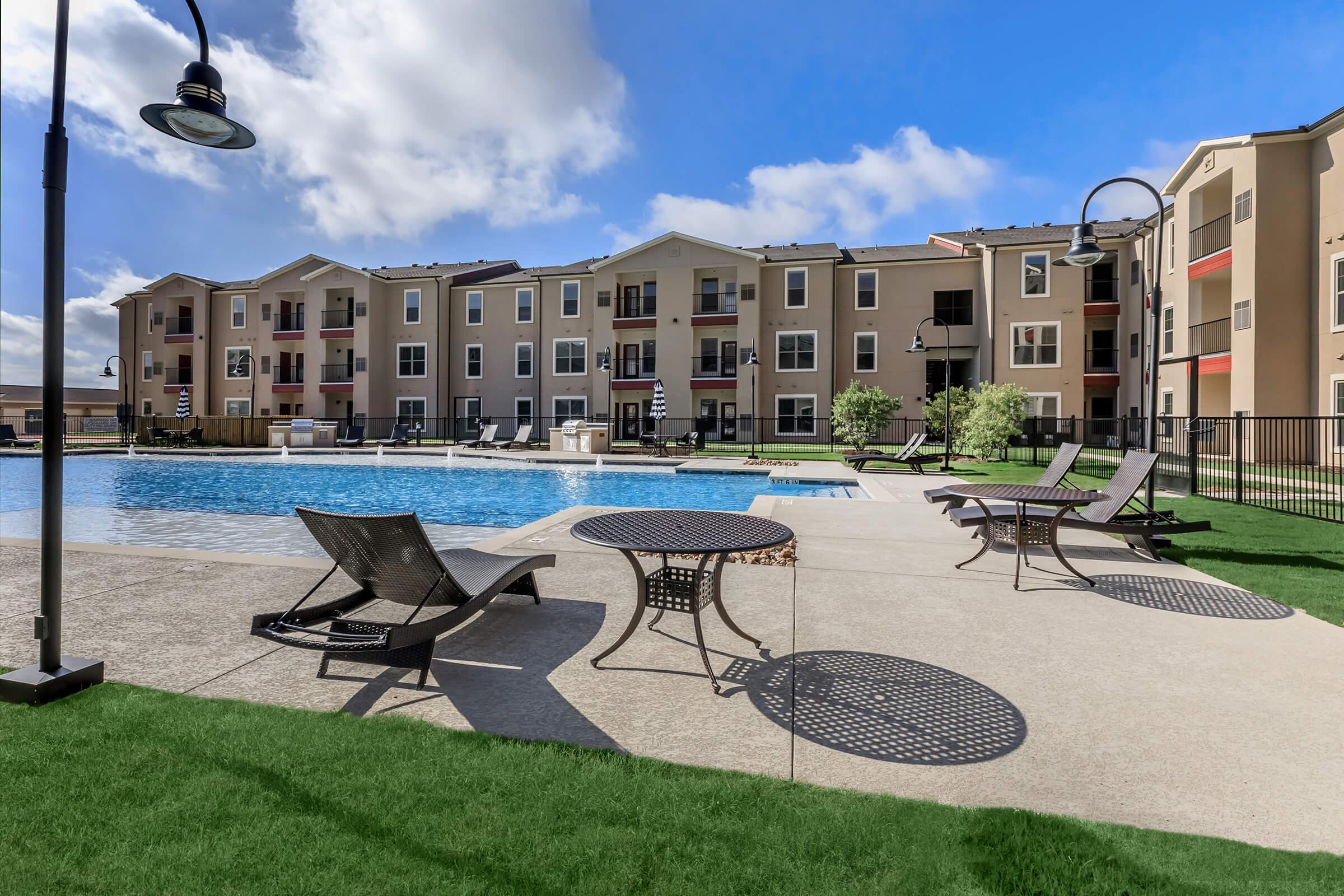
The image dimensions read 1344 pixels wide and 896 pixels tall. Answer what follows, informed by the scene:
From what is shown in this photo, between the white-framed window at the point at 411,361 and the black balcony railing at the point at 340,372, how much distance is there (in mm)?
2832

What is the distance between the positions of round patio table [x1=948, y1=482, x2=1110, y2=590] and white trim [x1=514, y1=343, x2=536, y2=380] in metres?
30.9

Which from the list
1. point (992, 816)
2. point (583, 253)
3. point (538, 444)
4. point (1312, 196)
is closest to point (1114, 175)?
point (992, 816)

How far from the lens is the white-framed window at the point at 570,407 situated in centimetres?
3438

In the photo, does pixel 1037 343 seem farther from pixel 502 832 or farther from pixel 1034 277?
pixel 502 832

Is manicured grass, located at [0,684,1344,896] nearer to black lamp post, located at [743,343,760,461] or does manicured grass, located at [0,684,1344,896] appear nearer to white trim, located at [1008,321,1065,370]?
black lamp post, located at [743,343,760,461]

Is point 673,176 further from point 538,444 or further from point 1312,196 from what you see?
point 1312,196

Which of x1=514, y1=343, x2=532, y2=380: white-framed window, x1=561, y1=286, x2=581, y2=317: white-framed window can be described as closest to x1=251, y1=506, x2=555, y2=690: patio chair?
x1=561, y1=286, x2=581, y2=317: white-framed window

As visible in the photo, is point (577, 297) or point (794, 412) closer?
point (794, 412)

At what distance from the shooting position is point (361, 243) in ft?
→ 124

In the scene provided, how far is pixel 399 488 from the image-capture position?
1522 cm

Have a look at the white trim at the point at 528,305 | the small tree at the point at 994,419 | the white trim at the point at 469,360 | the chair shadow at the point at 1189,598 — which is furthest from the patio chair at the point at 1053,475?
the white trim at the point at 469,360

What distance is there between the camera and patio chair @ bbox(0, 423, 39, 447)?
27953 mm

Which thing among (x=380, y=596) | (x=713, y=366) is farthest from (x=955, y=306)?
(x=380, y=596)

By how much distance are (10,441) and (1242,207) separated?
48.4m
